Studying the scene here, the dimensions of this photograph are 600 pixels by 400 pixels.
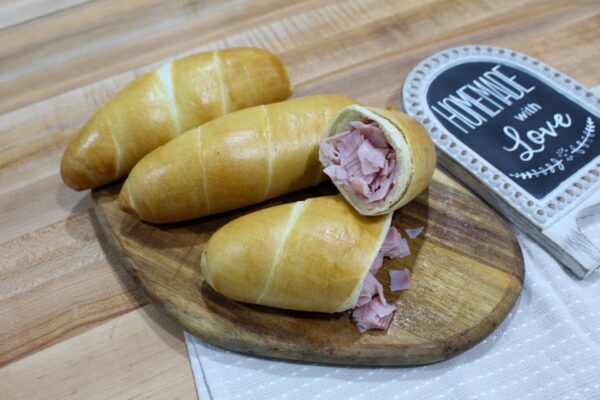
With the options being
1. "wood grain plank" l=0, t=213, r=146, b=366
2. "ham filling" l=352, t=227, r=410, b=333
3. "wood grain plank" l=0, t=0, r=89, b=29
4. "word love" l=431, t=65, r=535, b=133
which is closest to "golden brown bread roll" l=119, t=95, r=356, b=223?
"wood grain plank" l=0, t=213, r=146, b=366

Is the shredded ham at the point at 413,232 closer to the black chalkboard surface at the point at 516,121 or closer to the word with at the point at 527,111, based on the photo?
the black chalkboard surface at the point at 516,121

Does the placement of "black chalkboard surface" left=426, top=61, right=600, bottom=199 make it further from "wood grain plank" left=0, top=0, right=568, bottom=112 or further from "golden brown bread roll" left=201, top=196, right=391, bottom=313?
"golden brown bread roll" left=201, top=196, right=391, bottom=313

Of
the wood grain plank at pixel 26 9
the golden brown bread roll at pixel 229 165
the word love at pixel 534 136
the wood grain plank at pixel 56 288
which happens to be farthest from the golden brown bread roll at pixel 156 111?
the wood grain plank at pixel 26 9

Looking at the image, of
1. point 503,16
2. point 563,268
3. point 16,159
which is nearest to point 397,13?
point 503,16

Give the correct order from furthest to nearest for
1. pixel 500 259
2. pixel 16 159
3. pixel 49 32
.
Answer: pixel 49 32
pixel 16 159
pixel 500 259

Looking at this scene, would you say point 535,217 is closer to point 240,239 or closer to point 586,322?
point 586,322

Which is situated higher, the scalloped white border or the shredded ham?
the scalloped white border
